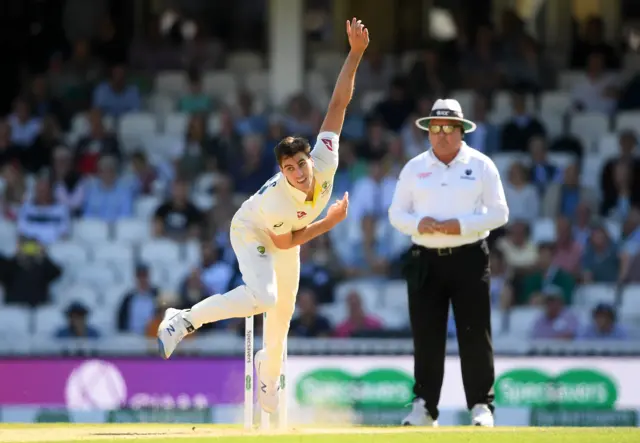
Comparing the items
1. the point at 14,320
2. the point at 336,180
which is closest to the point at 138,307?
the point at 14,320

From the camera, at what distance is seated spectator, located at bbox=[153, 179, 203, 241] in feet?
48.2

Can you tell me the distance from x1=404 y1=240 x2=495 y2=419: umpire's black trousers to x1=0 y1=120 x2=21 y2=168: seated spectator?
8.07 m

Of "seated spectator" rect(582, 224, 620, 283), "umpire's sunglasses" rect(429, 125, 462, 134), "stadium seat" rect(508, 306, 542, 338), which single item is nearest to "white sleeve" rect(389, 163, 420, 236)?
"umpire's sunglasses" rect(429, 125, 462, 134)

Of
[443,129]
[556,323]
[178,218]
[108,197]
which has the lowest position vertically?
[556,323]

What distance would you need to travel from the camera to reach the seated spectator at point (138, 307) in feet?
44.6

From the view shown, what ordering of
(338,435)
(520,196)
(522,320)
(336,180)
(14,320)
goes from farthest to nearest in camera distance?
(336,180) → (520,196) → (14,320) → (522,320) → (338,435)

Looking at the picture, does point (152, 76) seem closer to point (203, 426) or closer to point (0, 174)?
point (0, 174)

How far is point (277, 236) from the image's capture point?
26.8ft

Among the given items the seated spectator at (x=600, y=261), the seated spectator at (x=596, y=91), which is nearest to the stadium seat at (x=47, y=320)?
the seated spectator at (x=600, y=261)

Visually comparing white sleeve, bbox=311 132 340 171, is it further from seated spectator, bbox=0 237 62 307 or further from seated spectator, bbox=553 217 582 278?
seated spectator, bbox=0 237 62 307

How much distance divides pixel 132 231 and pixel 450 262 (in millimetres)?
6839

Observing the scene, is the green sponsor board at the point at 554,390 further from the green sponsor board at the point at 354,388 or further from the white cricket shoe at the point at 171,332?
the white cricket shoe at the point at 171,332

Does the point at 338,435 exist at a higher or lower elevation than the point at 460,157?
lower

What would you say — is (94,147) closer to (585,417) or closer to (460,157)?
(585,417)
